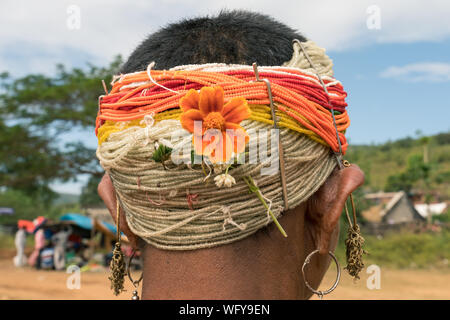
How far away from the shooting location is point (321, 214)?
131 cm

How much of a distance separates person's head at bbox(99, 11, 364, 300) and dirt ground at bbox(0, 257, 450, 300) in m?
8.46

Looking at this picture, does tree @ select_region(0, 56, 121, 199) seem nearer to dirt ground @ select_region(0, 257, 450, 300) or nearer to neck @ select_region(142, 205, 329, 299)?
dirt ground @ select_region(0, 257, 450, 300)

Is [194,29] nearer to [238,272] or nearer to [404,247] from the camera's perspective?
[238,272]

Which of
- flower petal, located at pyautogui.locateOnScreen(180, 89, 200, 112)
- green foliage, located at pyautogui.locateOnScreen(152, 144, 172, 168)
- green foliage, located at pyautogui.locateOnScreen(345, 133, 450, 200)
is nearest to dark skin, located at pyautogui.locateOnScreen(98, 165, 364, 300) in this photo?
green foliage, located at pyautogui.locateOnScreen(152, 144, 172, 168)

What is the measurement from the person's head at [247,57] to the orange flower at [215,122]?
0.23 m

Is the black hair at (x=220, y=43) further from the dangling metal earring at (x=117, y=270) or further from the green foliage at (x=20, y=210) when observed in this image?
the green foliage at (x=20, y=210)

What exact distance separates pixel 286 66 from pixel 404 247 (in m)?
16.0

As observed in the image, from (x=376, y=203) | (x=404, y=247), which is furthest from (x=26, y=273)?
(x=376, y=203)

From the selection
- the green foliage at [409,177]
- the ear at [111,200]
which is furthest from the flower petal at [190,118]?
the green foliage at [409,177]

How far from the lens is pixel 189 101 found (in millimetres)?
1144

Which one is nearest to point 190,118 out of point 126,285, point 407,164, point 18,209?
point 126,285

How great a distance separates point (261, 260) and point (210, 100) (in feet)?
1.57

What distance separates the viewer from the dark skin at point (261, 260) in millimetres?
1199

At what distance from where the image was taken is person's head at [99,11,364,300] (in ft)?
4.25
